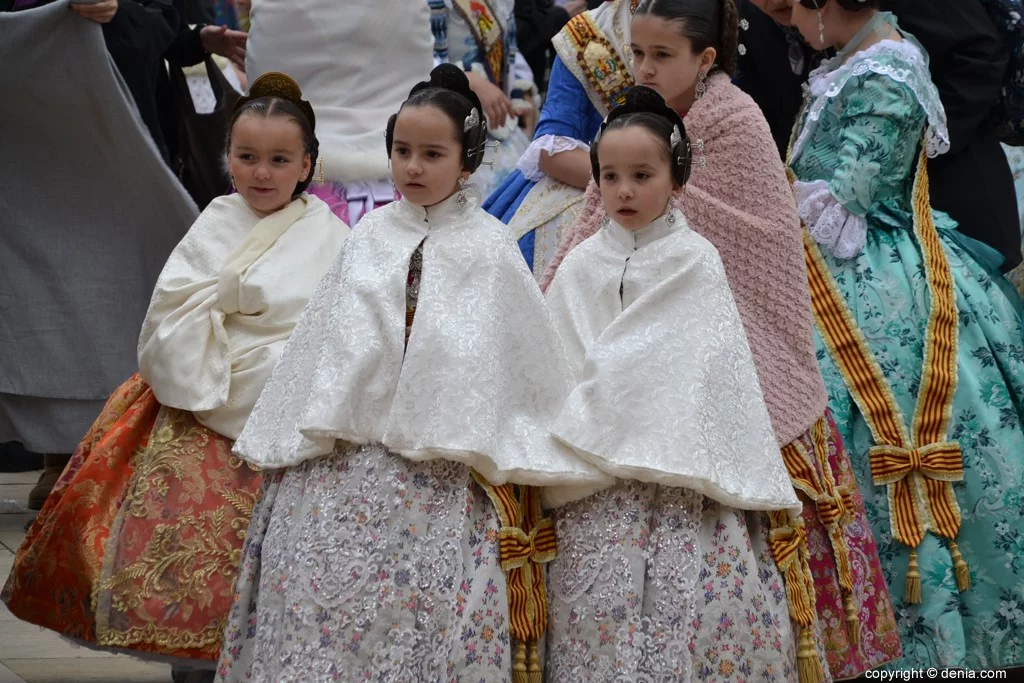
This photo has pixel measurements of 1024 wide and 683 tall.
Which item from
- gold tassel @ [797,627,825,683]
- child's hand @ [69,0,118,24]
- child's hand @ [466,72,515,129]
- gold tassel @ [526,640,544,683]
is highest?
child's hand @ [69,0,118,24]

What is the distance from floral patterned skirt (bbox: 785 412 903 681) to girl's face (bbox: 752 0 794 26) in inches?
65.1

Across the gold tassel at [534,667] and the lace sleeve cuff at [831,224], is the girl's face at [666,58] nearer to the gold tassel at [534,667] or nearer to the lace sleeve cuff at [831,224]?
the lace sleeve cuff at [831,224]

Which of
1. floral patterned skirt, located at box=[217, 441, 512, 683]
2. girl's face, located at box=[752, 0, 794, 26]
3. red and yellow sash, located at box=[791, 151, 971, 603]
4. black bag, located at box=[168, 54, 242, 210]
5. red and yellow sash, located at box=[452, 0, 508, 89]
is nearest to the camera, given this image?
floral patterned skirt, located at box=[217, 441, 512, 683]

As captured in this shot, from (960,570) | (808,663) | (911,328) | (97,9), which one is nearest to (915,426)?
(911,328)

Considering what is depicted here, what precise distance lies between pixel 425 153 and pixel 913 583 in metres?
1.79

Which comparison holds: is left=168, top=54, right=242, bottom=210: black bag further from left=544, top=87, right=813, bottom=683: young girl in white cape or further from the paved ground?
left=544, top=87, right=813, bottom=683: young girl in white cape

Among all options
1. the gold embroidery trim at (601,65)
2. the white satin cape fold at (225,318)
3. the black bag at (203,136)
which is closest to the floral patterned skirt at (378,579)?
the white satin cape fold at (225,318)

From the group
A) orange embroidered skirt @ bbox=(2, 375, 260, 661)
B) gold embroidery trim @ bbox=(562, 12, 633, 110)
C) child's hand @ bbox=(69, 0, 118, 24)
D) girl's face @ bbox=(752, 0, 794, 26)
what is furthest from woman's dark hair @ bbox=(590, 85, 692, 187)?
child's hand @ bbox=(69, 0, 118, 24)

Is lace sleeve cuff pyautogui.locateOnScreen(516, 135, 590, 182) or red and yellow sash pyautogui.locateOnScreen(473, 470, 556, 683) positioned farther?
lace sleeve cuff pyautogui.locateOnScreen(516, 135, 590, 182)

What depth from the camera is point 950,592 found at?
12.9ft

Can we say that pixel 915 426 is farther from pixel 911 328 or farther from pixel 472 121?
pixel 472 121

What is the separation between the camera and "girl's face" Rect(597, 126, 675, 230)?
3.39 metres

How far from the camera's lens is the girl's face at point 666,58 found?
387 centimetres

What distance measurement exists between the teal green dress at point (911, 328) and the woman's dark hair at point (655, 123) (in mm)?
849
